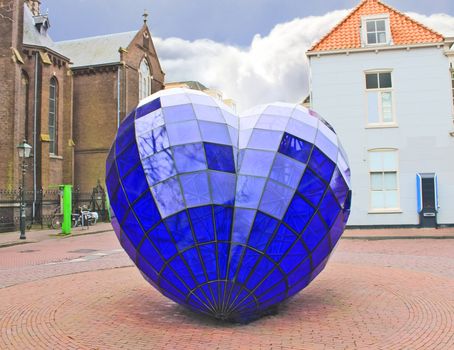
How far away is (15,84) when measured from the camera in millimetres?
27656

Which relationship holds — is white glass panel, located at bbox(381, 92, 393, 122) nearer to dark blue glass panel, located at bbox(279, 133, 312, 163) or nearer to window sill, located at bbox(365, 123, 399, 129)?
window sill, located at bbox(365, 123, 399, 129)

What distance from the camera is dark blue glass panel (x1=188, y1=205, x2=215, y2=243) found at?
5.75m

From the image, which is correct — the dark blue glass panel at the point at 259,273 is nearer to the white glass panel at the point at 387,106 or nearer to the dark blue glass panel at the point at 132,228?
the dark blue glass panel at the point at 132,228

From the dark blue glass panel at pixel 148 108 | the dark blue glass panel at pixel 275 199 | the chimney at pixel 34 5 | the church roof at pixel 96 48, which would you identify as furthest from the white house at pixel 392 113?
the chimney at pixel 34 5

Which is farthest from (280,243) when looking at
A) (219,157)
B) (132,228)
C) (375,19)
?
(375,19)

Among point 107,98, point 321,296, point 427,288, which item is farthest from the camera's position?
point 107,98

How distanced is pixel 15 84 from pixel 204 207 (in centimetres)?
2624

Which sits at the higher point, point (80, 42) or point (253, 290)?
point (80, 42)

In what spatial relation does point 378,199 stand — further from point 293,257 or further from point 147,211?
point 147,211

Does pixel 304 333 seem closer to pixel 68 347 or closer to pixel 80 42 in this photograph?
pixel 68 347

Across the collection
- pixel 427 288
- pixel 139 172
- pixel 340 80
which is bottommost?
pixel 427 288

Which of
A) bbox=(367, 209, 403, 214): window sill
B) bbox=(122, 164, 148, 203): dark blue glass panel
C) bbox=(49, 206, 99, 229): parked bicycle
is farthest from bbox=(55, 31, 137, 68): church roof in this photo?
bbox=(122, 164, 148, 203): dark blue glass panel

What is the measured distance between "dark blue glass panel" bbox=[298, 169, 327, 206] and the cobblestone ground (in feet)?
5.99

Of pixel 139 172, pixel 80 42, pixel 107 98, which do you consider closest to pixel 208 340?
pixel 139 172
